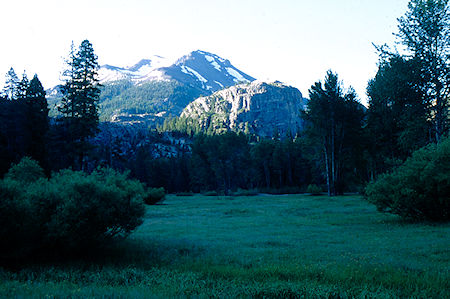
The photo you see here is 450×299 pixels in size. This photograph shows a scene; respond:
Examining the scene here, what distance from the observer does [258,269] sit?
856 cm

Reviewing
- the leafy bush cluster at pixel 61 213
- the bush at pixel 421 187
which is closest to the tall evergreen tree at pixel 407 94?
the bush at pixel 421 187

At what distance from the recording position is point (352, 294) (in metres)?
6.53

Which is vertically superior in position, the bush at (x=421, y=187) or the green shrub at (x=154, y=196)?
the bush at (x=421, y=187)

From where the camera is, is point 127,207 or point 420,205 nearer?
point 127,207

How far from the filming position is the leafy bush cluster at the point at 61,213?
9.05 meters

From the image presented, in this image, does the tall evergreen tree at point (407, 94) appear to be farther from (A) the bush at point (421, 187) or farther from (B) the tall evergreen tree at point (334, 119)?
(B) the tall evergreen tree at point (334, 119)

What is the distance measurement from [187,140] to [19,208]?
6719 inches

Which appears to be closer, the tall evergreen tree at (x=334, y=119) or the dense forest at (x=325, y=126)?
the dense forest at (x=325, y=126)

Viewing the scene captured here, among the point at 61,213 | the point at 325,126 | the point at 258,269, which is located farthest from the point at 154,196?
the point at 258,269

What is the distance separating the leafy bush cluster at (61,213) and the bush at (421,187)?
13112 mm

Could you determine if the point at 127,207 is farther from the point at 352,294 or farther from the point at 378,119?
the point at 378,119

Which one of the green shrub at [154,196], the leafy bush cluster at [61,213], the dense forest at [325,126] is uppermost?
the dense forest at [325,126]

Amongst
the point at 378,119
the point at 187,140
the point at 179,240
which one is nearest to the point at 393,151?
the point at 378,119

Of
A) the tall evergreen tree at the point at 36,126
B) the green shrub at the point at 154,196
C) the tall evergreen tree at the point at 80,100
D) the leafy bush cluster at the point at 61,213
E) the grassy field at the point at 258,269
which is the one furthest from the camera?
the green shrub at the point at 154,196
